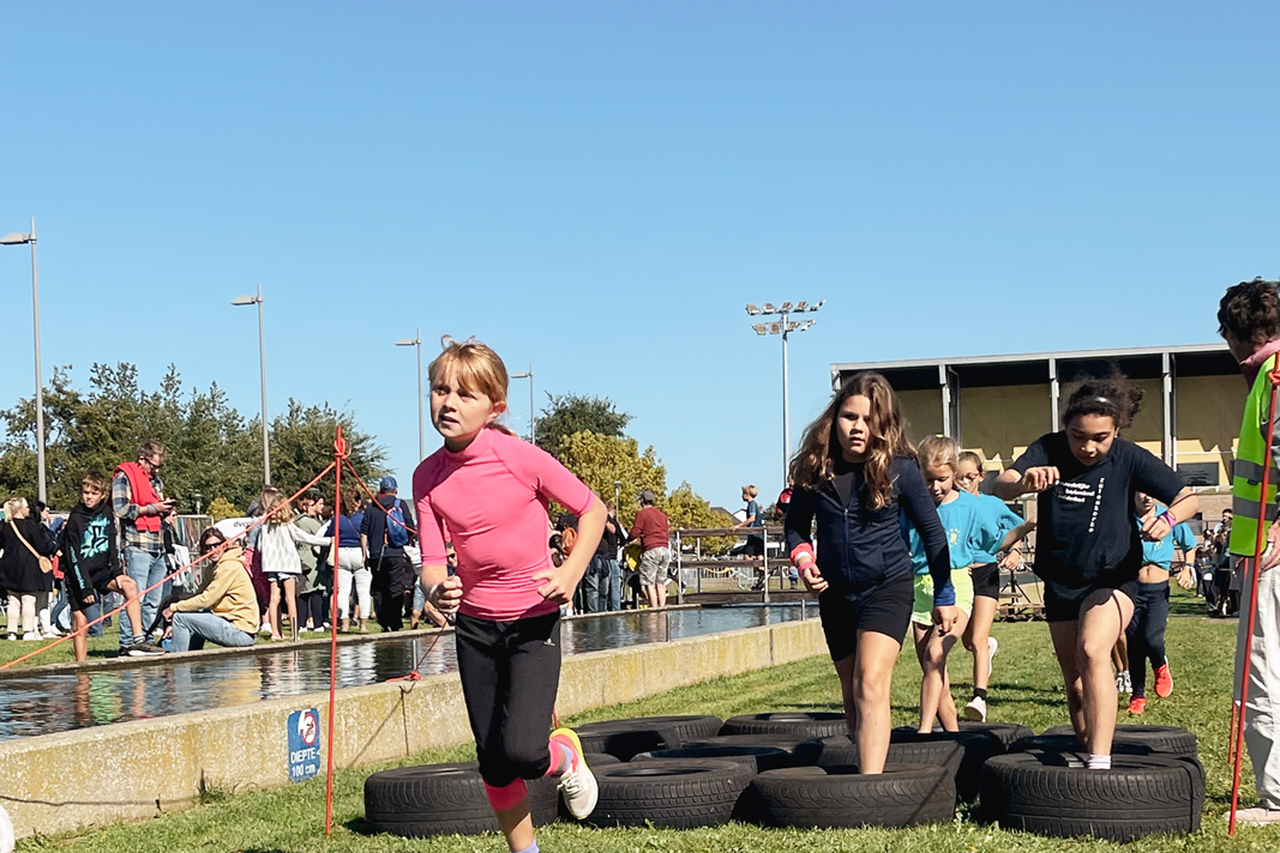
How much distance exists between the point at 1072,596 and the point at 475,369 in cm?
284

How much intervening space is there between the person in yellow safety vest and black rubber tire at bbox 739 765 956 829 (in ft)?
3.97

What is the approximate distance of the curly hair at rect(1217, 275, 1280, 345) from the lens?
20.1 feet

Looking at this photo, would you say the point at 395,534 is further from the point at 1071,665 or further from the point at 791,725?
the point at 1071,665

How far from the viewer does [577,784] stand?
234 inches

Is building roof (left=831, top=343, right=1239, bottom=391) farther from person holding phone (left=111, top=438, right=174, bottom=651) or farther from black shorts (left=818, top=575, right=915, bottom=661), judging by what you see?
black shorts (left=818, top=575, right=915, bottom=661)

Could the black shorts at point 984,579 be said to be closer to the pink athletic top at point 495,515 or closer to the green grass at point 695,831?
the green grass at point 695,831

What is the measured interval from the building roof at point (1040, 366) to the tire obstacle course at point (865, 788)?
57107 mm

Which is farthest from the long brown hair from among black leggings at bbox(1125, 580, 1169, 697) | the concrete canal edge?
black leggings at bbox(1125, 580, 1169, 697)

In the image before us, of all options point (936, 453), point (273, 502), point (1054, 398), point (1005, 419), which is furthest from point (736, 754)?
point (1005, 419)

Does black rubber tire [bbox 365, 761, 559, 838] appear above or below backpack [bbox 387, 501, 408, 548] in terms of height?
below

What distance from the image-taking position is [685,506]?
8181 centimetres

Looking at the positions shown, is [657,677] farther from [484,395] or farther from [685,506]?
[685,506]

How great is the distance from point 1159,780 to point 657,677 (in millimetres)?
7449

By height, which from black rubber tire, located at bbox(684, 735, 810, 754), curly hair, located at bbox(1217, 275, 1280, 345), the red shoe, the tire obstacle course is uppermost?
curly hair, located at bbox(1217, 275, 1280, 345)
